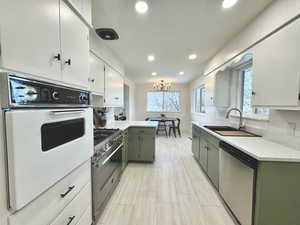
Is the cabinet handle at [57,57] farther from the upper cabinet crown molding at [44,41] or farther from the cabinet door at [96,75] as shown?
the cabinet door at [96,75]

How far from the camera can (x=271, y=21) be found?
1.73 m

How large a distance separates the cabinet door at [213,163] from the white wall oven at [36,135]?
6.50ft

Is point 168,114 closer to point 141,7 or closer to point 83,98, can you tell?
point 141,7

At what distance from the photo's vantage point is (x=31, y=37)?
0.80 m

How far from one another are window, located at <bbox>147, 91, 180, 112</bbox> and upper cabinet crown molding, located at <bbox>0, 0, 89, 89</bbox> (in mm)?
6843

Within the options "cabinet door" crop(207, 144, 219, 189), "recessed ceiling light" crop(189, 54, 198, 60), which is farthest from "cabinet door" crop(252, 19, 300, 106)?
"recessed ceiling light" crop(189, 54, 198, 60)

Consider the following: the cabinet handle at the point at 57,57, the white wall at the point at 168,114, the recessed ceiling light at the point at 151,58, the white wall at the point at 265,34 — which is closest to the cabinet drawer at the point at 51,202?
the cabinet handle at the point at 57,57

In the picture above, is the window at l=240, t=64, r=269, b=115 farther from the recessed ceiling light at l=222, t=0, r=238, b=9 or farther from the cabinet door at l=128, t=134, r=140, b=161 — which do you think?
the cabinet door at l=128, t=134, r=140, b=161

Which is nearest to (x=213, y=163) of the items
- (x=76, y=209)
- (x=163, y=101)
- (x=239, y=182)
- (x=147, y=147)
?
(x=239, y=182)

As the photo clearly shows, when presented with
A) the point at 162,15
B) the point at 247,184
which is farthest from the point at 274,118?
the point at 162,15

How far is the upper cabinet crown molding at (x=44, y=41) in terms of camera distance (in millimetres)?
680

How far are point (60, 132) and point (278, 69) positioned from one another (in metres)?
2.05

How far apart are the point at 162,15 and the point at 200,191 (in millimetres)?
2643

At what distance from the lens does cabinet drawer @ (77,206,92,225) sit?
133 cm
